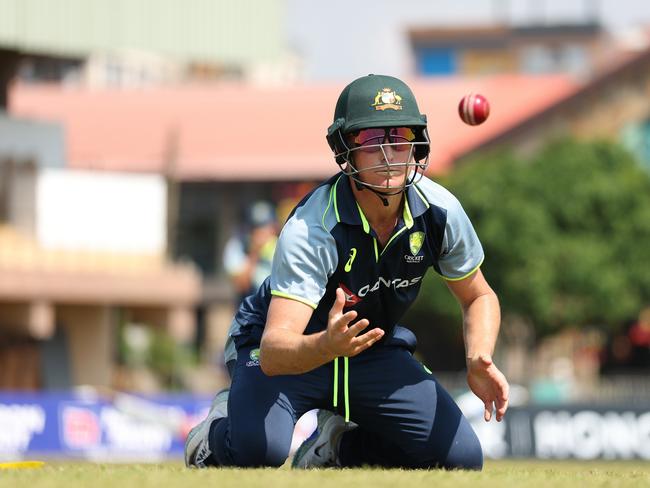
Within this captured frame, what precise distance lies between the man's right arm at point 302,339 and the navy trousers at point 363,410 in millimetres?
382

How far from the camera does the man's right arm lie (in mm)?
6512

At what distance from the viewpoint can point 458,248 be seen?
7613 millimetres

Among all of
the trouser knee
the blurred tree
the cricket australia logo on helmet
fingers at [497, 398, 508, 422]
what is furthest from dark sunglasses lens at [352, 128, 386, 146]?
the blurred tree

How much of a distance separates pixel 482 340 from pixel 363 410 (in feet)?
2.18

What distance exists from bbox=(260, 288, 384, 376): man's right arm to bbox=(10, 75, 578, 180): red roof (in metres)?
53.3

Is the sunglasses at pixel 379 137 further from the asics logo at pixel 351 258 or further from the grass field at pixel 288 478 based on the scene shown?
the grass field at pixel 288 478

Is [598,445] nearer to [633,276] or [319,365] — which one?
[319,365]

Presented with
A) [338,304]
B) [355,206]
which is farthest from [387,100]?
[338,304]

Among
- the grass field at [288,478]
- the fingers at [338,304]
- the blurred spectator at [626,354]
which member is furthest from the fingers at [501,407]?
the blurred spectator at [626,354]

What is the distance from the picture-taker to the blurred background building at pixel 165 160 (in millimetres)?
33031

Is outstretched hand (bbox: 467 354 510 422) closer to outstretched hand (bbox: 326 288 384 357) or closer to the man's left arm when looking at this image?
the man's left arm

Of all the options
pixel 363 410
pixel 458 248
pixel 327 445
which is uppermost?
pixel 458 248

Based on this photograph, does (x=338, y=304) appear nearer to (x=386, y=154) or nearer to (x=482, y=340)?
(x=386, y=154)

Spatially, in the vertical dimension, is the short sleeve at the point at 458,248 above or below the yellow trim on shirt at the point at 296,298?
above
